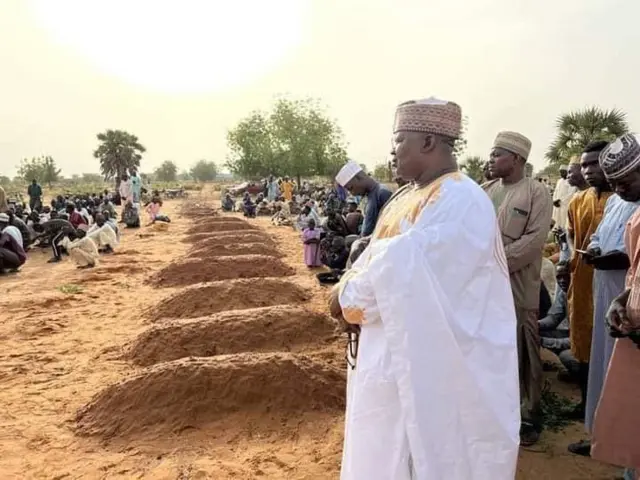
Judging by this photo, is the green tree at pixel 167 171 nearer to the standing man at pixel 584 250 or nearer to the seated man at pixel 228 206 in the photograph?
the seated man at pixel 228 206

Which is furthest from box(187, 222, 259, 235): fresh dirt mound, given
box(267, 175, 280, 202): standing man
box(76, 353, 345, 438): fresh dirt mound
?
box(76, 353, 345, 438): fresh dirt mound

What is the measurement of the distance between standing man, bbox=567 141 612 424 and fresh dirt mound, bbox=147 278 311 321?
4.79m

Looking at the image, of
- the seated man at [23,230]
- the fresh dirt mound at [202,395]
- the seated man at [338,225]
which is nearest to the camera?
the fresh dirt mound at [202,395]

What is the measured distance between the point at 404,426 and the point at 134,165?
162 feet

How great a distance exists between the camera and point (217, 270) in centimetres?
1026

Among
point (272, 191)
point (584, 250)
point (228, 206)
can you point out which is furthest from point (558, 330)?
point (272, 191)

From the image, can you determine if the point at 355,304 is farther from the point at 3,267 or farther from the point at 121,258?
the point at 121,258

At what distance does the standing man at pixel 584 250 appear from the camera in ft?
11.6

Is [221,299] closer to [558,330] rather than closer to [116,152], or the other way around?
[558,330]

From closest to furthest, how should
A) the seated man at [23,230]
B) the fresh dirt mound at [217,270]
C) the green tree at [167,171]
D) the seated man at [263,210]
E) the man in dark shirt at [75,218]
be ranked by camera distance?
the fresh dirt mound at [217,270]
the seated man at [23,230]
the man in dark shirt at [75,218]
the seated man at [263,210]
the green tree at [167,171]

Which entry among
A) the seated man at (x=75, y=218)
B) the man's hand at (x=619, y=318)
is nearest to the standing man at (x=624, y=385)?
the man's hand at (x=619, y=318)

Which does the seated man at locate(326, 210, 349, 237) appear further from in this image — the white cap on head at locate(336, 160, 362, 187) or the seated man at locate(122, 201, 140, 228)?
the seated man at locate(122, 201, 140, 228)

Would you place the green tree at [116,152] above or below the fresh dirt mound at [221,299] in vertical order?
above

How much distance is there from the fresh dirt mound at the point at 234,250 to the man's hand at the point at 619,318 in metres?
10.3
